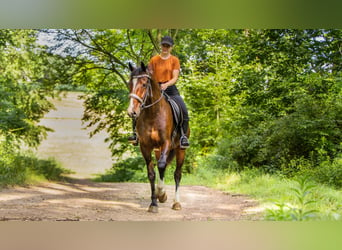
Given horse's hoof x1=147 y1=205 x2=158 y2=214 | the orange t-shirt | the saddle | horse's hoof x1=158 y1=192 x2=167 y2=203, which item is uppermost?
the orange t-shirt

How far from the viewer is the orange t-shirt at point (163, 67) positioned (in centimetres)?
534

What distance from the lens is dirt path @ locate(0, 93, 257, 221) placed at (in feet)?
17.2

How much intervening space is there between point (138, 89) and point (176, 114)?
0.74 meters

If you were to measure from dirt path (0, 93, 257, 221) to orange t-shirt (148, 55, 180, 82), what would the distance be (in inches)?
54.0

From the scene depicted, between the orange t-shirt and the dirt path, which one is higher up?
the orange t-shirt

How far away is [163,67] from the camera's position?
5344mm

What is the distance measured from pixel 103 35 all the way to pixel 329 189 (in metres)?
4.29

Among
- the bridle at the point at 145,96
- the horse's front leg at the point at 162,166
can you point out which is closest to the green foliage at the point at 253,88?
the horse's front leg at the point at 162,166

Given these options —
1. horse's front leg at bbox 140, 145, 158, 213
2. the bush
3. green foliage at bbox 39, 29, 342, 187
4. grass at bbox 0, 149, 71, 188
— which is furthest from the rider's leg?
grass at bbox 0, 149, 71, 188

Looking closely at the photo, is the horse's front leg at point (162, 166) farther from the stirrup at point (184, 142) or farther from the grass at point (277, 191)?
the grass at point (277, 191)

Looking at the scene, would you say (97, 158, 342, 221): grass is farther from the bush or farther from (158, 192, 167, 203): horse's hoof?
(158, 192, 167, 203): horse's hoof

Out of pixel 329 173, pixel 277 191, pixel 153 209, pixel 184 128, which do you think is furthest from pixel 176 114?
pixel 329 173
